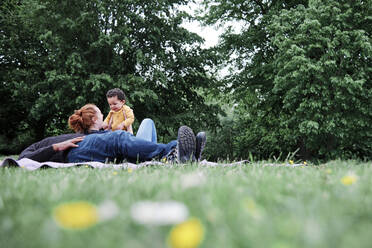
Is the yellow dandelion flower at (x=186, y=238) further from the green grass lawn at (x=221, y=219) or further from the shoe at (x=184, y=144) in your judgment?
the shoe at (x=184, y=144)

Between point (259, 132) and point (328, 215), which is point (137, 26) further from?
point (328, 215)

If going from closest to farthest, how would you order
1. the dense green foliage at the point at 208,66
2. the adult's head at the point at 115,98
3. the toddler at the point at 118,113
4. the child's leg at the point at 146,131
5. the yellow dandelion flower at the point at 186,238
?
the yellow dandelion flower at the point at 186,238, the child's leg at the point at 146,131, the toddler at the point at 118,113, the adult's head at the point at 115,98, the dense green foliage at the point at 208,66

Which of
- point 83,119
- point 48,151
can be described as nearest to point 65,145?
point 48,151

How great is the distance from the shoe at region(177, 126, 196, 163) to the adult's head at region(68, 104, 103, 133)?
4.86 ft

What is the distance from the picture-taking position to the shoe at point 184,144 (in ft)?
12.3

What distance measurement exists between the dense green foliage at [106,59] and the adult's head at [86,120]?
22.3ft

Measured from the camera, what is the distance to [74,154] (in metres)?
4.09

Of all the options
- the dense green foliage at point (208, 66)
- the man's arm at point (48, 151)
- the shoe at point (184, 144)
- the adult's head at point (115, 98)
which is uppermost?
the dense green foliage at point (208, 66)

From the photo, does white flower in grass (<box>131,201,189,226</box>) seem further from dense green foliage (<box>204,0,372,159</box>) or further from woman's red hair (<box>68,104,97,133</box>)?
dense green foliage (<box>204,0,372,159</box>)

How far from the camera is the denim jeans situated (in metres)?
3.99

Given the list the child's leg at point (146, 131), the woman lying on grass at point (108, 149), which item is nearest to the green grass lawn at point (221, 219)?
the woman lying on grass at point (108, 149)

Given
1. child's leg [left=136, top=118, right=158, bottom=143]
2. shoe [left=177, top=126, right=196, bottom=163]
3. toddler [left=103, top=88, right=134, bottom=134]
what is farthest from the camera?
toddler [left=103, top=88, right=134, bottom=134]

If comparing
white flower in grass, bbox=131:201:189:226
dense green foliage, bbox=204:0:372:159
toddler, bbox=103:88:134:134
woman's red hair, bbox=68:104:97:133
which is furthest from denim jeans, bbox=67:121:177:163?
dense green foliage, bbox=204:0:372:159

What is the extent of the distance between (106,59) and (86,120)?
30.9ft
